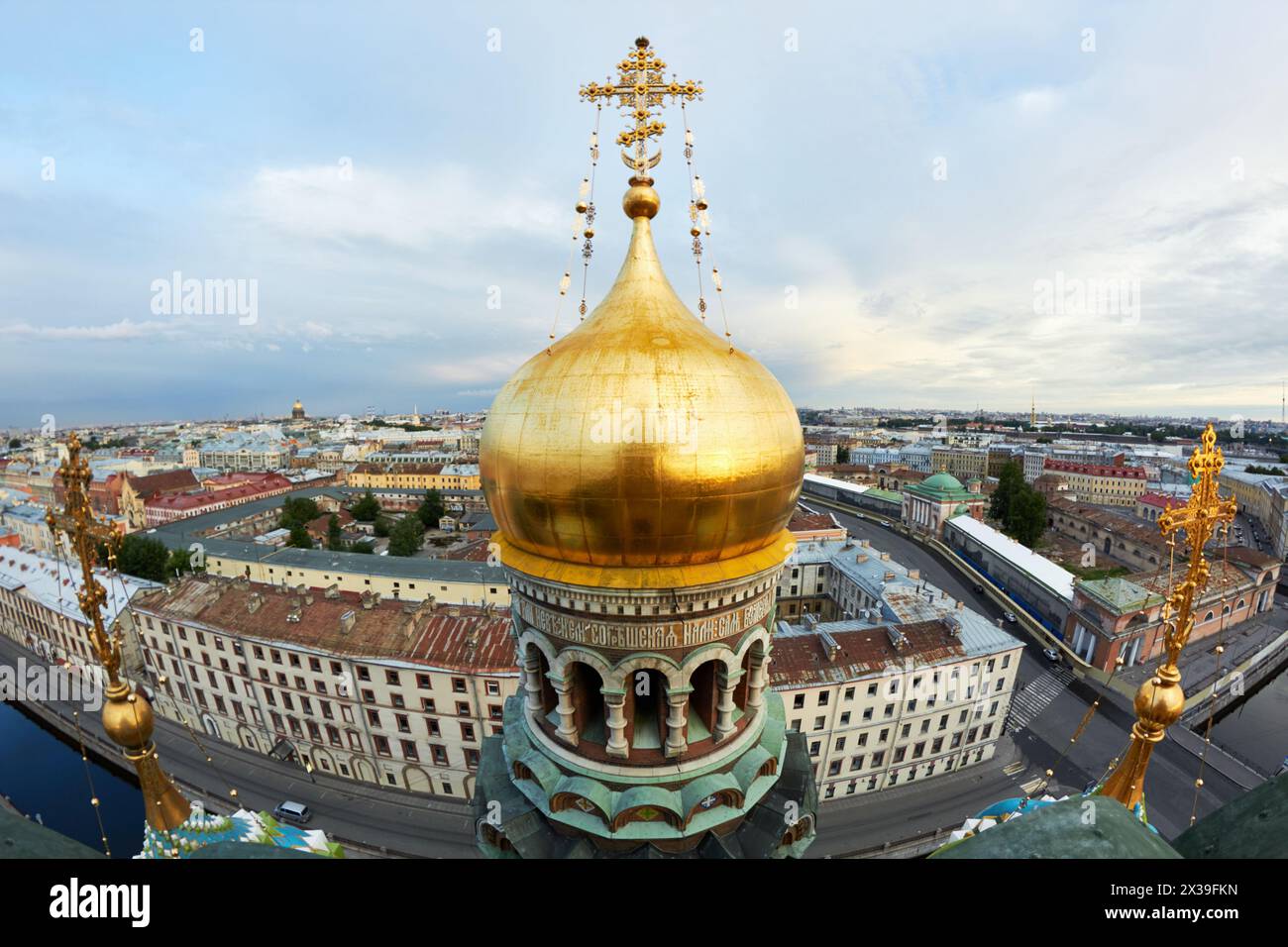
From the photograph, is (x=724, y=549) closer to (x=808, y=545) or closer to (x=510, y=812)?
(x=510, y=812)

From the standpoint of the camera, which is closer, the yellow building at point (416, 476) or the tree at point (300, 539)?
the tree at point (300, 539)

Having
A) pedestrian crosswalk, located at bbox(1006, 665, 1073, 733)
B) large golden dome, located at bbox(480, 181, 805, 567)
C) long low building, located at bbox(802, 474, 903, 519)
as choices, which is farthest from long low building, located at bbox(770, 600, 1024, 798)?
long low building, located at bbox(802, 474, 903, 519)

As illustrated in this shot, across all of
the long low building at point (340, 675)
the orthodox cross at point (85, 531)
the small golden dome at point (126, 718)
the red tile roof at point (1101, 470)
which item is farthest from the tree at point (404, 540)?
the red tile roof at point (1101, 470)

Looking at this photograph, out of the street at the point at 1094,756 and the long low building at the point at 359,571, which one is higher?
the long low building at the point at 359,571

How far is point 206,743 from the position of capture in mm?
27047

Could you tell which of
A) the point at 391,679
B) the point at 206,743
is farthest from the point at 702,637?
the point at 206,743

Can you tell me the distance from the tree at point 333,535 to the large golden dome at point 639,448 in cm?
5653

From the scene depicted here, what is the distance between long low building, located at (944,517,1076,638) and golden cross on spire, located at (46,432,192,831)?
4363 centimetres

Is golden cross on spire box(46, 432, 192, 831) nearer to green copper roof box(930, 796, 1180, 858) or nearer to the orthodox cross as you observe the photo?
the orthodox cross

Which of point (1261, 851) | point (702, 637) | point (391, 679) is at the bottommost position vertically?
point (391, 679)

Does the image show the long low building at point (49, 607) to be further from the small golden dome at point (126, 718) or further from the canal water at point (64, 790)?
the small golden dome at point (126, 718)

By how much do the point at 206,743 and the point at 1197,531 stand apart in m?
39.0

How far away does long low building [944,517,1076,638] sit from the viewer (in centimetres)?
3519

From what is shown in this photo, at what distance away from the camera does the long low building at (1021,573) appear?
115 ft
